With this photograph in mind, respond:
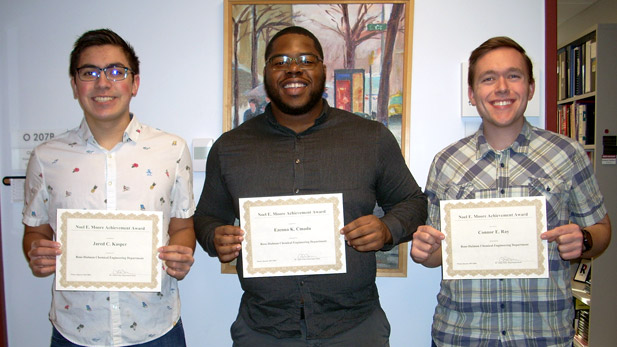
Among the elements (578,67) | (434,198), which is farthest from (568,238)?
(578,67)

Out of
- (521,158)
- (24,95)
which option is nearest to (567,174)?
(521,158)

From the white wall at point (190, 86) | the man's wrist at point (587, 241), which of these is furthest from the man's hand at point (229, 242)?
the man's wrist at point (587, 241)

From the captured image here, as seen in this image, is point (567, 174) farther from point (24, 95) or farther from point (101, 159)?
point (24, 95)

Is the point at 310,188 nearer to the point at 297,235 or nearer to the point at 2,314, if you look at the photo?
the point at 297,235

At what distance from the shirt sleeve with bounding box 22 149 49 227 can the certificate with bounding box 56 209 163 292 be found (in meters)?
0.23

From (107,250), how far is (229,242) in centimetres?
53

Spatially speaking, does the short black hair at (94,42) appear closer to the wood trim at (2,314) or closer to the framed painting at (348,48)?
the framed painting at (348,48)

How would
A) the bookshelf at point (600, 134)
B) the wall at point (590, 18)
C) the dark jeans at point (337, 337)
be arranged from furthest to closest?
the wall at point (590, 18), the bookshelf at point (600, 134), the dark jeans at point (337, 337)

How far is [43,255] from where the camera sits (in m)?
1.68

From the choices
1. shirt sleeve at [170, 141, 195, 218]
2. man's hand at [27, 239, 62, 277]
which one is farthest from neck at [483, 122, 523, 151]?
man's hand at [27, 239, 62, 277]

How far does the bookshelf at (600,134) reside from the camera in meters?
3.48

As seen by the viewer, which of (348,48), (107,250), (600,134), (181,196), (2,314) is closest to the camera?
(107,250)

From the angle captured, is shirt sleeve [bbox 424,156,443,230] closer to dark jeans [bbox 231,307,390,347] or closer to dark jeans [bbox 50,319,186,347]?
dark jeans [bbox 231,307,390,347]

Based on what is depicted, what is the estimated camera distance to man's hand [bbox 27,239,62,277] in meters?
1.66
